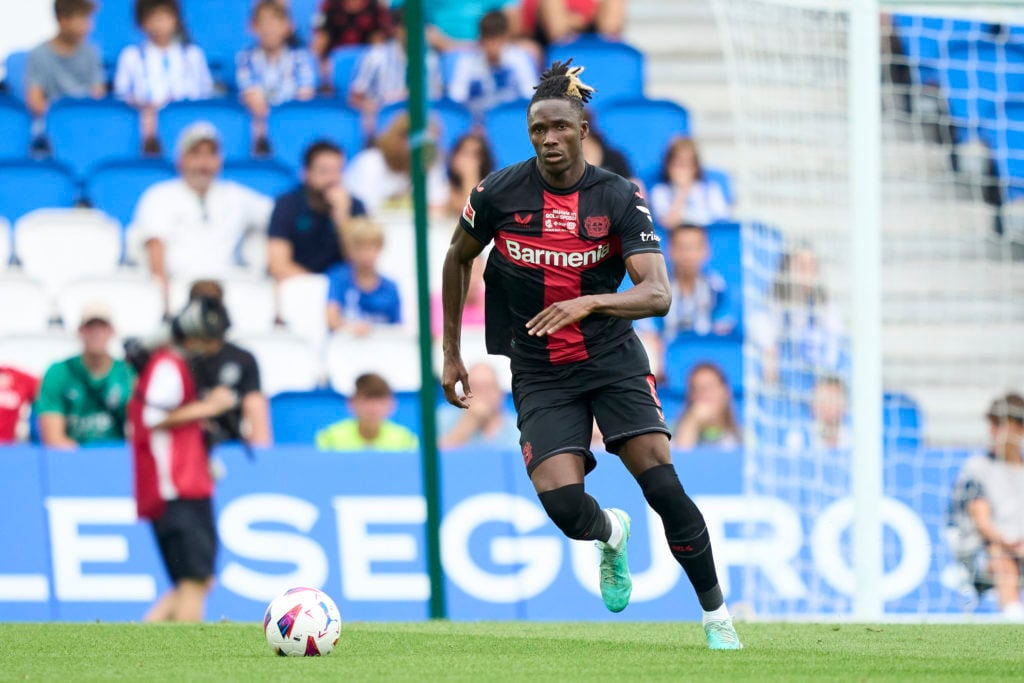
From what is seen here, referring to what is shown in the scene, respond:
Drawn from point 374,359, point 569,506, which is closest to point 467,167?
point 374,359

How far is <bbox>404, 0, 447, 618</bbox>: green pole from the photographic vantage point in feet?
31.7

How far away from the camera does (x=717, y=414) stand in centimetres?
1196

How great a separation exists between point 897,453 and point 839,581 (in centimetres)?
105

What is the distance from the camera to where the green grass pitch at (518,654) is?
5957mm

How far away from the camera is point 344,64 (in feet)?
50.6

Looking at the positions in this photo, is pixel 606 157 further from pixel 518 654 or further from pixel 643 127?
pixel 518 654

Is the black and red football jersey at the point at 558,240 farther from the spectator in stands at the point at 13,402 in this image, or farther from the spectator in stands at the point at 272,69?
the spectator in stands at the point at 272,69

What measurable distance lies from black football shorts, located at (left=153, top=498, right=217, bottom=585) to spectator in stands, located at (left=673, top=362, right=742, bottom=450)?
135 inches

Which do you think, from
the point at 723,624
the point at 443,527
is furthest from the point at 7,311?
the point at 723,624

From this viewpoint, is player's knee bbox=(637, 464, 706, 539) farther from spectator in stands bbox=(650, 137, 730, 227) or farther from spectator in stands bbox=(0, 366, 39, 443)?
spectator in stands bbox=(650, 137, 730, 227)

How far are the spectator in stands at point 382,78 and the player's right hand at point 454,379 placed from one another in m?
7.89

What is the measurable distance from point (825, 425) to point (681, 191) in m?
3.16

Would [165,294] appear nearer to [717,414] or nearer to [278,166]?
[278,166]

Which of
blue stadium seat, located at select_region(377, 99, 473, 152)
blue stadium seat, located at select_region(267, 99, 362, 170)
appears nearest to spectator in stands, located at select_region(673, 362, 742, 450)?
blue stadium seat, located at select_region(377, 99, 473, 152)
